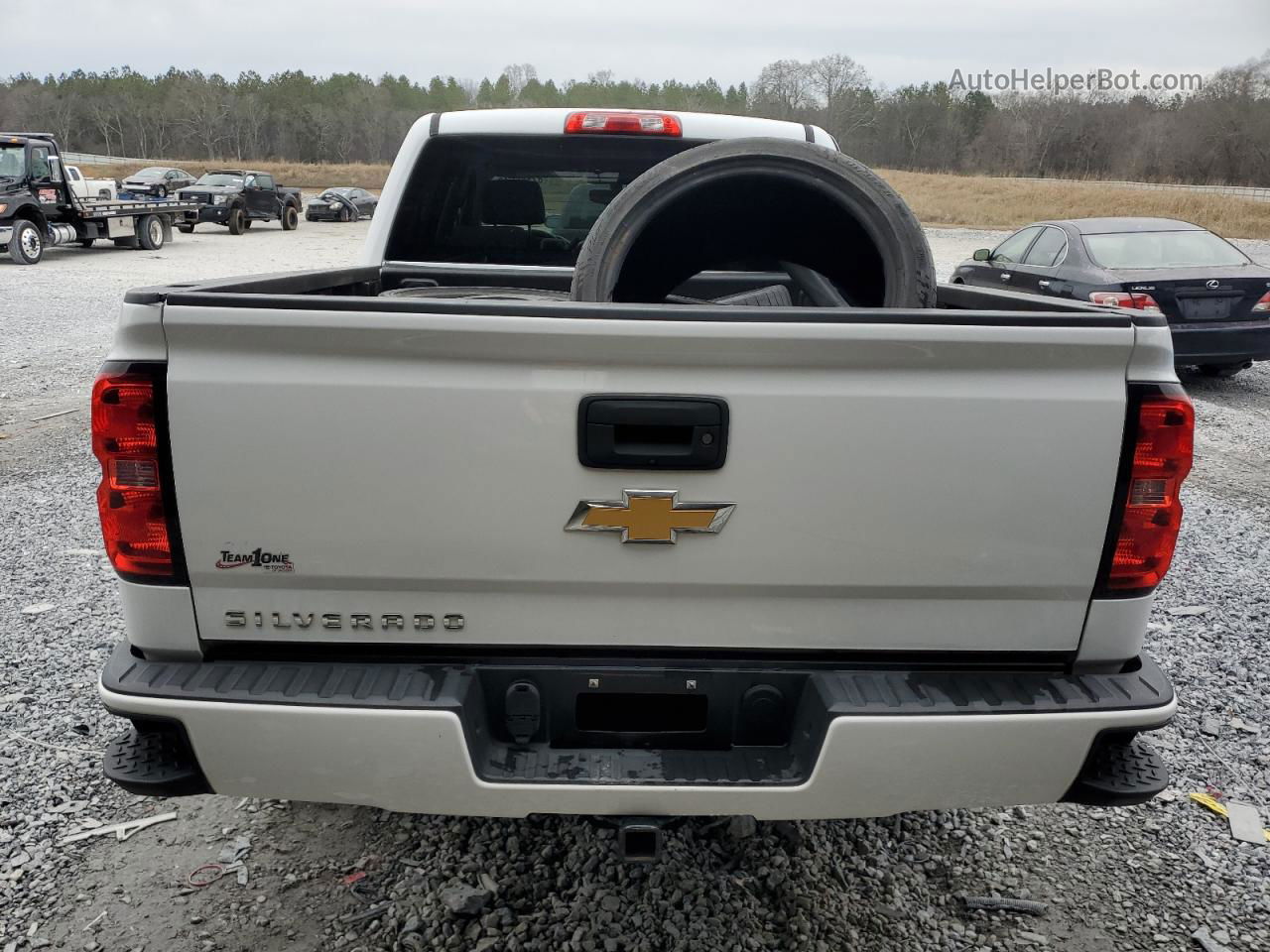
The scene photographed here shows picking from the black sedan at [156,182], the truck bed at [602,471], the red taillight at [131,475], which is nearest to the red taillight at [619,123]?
the truck bed at [602,471]

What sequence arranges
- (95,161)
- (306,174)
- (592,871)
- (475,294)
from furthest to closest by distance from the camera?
1. (95,161)
2. (306,174)
3. (475,294)
4. (592,871)

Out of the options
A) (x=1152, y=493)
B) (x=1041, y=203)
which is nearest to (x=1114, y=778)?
(x=1152, y=493)

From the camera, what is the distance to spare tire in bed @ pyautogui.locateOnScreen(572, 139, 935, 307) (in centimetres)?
253

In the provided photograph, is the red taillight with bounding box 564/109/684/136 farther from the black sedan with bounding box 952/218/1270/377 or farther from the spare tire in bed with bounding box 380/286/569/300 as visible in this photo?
the black sedan with bounding box 952/218/1270/377

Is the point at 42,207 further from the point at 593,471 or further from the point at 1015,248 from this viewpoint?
the point at 593,471

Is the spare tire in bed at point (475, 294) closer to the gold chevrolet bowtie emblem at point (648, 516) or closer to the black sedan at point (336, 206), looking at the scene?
the gold chevrolet bowtie emblem at point (648, 516)

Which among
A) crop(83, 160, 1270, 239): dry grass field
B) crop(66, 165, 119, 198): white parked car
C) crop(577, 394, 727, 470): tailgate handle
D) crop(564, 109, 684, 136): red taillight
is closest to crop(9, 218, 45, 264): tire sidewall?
crop(66, 165, 119, 198): white parked car

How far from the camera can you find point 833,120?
94.6m

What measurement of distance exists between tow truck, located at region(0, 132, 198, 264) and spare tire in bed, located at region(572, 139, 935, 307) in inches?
809

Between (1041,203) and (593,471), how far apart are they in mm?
47415

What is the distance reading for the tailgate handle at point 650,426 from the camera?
1931mm

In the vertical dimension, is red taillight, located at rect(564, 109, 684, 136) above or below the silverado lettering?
above

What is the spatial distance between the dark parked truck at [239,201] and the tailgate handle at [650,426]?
2846 cm

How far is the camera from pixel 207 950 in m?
2.49
